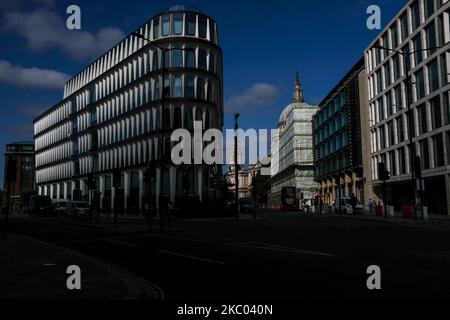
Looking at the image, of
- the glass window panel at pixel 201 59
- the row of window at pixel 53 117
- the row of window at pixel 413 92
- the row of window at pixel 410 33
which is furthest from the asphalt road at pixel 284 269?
the row of window at pixel 53 117

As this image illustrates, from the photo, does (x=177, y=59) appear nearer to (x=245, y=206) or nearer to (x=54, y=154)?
(x=245, y=206)

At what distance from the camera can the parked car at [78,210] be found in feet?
137

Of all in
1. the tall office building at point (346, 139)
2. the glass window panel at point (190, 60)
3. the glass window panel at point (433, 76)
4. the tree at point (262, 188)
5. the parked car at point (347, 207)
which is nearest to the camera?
the glass window panel at point (433, 76)

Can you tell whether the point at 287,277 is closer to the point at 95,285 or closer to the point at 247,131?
the point at 95,285

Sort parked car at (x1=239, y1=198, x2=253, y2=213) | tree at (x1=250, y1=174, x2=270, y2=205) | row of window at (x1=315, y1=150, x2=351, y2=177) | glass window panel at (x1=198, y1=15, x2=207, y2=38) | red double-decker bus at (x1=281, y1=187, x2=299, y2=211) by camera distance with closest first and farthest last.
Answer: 1. glass window panel at (x1=198, y1=15, x2=207, y2=38)
2. parked car at (x1=239, y1=198, x2=253, y2=213)
3. row of window at (x1=315, y1=150, x2=351, y2=177)
4. red double-decker bus at (x1=281, y1=187, x2=299, y2=211)
5. tree at (x1=250, y1=174, x2=270, y2=205)

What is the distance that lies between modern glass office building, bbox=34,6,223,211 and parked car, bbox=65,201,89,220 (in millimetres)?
4218

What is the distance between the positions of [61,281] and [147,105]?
52.1 meters

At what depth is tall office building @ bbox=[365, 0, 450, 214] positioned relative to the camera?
41.1 meters

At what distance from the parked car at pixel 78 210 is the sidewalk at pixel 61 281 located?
3173cm

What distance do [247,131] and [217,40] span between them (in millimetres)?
17525

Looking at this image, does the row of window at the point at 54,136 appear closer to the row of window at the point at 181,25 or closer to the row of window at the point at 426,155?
the row of window at the point at 181,25

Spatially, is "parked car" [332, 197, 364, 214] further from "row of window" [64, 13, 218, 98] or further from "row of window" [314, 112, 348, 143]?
"row of window" [64, 13, 218, 98]

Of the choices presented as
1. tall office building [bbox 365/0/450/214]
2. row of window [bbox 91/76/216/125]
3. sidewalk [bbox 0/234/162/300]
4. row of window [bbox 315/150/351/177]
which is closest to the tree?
row of window [bbox 315/150/351/177]
